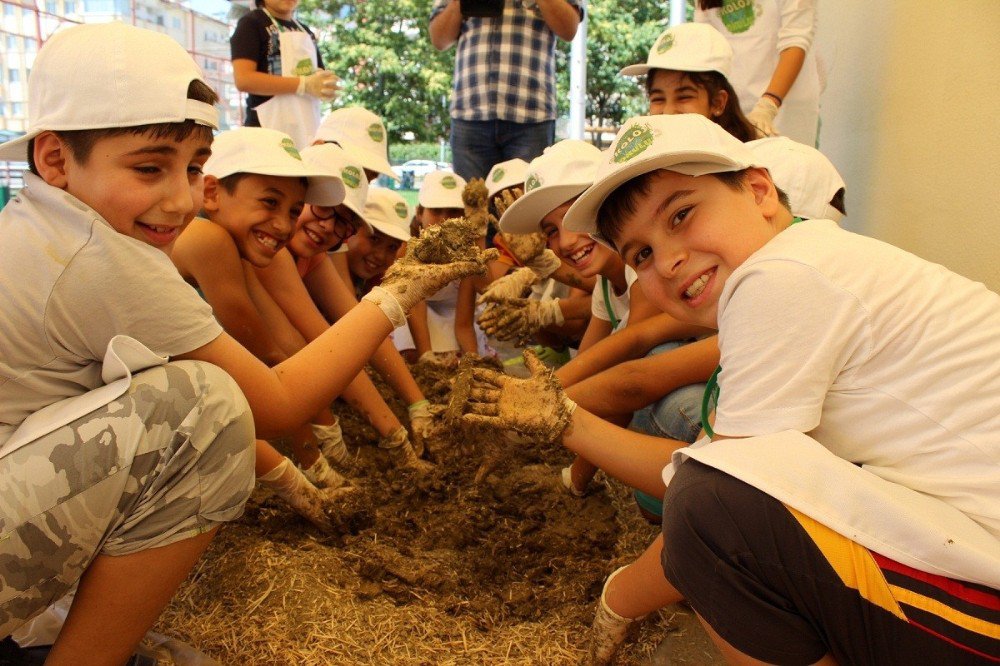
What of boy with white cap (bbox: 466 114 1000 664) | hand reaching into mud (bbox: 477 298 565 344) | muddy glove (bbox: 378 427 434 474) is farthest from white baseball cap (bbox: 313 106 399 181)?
boy with white cap (bbox: 466 114 1000 664)

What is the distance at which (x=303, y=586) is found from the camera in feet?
5.00

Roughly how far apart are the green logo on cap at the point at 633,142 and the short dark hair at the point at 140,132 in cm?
71

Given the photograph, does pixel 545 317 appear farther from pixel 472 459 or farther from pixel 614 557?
pixel 614 557

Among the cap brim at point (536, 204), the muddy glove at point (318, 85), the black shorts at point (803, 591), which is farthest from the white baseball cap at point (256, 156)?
the muddy glove at point (318, 85)

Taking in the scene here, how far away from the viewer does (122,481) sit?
3.33ft

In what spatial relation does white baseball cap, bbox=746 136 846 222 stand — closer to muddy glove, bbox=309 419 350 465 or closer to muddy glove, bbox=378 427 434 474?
muddy glove, bbox=378 427 434 474

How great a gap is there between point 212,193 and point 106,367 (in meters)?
0.96

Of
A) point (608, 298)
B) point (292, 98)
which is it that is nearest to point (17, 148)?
point (608, 298)

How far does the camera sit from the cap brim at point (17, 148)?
1095mm

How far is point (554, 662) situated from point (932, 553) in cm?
75

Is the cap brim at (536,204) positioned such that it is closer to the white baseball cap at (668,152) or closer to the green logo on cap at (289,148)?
the green logo on cap at (289,148)

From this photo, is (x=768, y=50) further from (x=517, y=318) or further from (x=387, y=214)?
(x=387, y=214)

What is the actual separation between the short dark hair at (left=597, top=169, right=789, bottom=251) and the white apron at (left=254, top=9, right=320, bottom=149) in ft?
8.03

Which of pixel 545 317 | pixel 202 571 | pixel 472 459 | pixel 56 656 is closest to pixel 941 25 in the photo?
pixel 545 317
